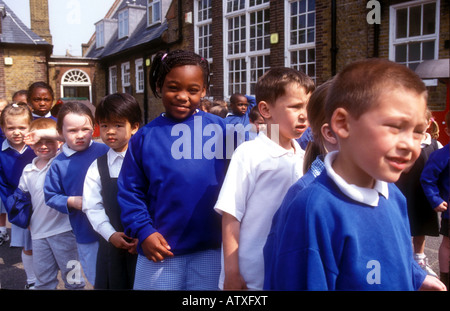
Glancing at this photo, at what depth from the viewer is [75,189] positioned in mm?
1742

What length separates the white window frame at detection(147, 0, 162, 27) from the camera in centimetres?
156

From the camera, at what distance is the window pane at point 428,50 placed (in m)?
1.06

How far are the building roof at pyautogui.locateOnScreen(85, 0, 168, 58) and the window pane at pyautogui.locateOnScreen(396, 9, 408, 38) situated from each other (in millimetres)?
934

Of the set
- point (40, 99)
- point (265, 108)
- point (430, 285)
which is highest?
point (40, 99)

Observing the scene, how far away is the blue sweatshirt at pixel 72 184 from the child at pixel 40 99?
480 millimetres

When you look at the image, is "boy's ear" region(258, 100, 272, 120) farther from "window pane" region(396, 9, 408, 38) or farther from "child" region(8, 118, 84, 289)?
"child" region(8, 118, 84, 289)

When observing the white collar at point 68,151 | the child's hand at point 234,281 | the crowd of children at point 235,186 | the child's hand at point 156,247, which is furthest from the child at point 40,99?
the child's hand at point 234,281

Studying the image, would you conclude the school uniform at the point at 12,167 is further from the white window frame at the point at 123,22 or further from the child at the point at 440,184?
the child at the point at 440,184

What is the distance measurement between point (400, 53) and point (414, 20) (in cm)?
12

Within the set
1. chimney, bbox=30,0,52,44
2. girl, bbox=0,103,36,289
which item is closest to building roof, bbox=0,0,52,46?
chimney, bbox=30,0,52,44

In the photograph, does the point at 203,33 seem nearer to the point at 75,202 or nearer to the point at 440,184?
the point at 75,202

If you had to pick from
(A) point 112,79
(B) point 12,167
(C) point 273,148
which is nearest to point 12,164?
(B) point 12,167

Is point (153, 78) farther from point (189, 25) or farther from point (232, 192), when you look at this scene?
point (232, 192)
